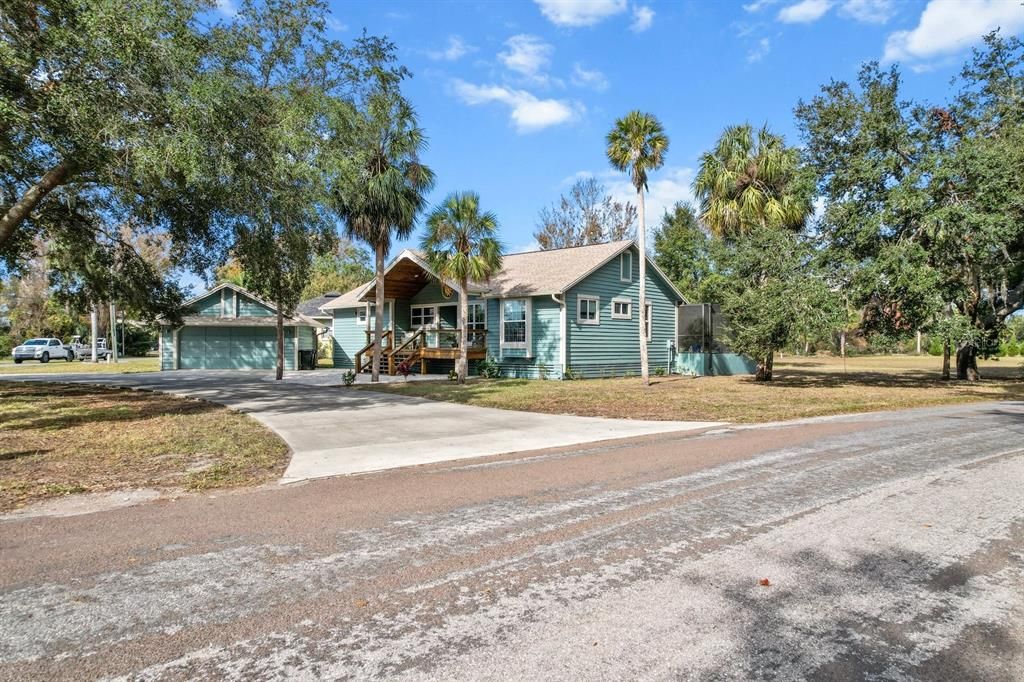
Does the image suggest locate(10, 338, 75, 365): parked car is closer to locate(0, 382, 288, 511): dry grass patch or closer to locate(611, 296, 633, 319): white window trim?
locate(0, 382, 288, 511): dry grass patch

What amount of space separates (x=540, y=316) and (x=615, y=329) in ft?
11.5

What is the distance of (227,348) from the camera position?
29.7 m

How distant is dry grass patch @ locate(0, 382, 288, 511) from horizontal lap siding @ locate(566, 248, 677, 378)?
1260cm

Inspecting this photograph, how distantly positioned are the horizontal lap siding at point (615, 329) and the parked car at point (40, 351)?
35.8 metres

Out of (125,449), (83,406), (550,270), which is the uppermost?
(550,270)

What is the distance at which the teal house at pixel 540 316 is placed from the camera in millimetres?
21594

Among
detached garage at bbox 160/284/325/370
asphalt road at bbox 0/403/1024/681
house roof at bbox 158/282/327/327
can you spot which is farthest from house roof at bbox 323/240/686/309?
asphalt road at bbox 0/403/1024/681

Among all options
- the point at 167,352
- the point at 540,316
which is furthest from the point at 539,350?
the point at 167,352

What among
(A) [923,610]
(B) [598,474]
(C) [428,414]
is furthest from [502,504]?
(C) [428,414]

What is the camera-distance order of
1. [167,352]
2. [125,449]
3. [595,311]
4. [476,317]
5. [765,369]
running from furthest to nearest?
[167,352]
[476,317]
[595,311]
[765,369]
[125,449]

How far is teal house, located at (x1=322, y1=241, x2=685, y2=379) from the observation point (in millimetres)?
21594

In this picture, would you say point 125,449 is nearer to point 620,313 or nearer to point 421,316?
point 421,316

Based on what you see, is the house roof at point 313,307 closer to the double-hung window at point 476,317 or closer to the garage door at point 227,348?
the garage door at point 227,348

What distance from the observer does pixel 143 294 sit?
1716 centimetres
